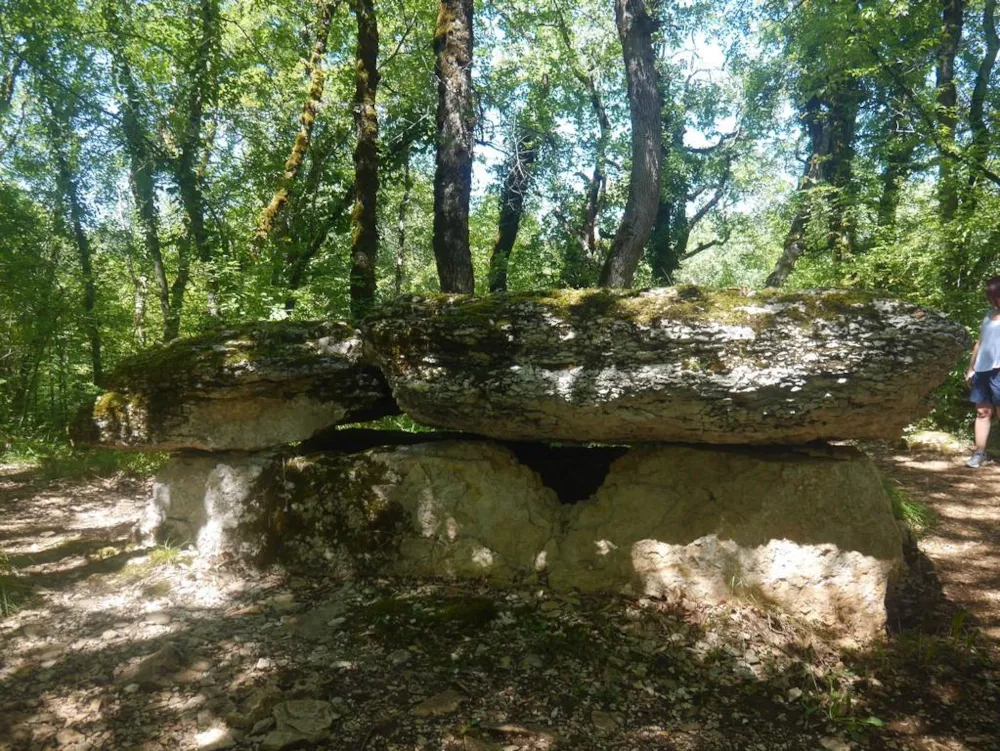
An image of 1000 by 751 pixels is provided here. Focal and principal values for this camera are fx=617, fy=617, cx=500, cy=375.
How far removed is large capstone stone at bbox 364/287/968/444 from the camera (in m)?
3.39

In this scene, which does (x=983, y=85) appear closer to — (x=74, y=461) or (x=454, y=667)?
(x=454, y=667)

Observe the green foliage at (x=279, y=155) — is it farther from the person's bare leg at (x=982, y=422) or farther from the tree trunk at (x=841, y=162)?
the person's bare leg at (x=982, y=422)

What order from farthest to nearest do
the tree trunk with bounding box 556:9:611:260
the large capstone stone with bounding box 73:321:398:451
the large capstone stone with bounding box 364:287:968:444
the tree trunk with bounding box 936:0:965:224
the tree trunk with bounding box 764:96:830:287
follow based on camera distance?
1. the tree trunk with bounding box 556:9:611:260
2. the tree trunk with bounding box 764:96:830:287
3. the tree trunk with bounding box 936:0:965:224
4. the large capstone stone with bounding box 73:321:398:451
5. the large capstone stone with bounding box 364:287:968:444

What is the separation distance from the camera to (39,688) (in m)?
3.08

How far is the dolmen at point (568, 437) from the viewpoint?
3510 millimetres

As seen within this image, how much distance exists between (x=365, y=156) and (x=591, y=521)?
6.03 meters

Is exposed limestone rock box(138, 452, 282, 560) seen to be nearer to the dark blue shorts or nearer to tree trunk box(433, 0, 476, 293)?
tree trunk box(433, 0, 476, 293)

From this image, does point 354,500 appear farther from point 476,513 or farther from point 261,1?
point 261,1

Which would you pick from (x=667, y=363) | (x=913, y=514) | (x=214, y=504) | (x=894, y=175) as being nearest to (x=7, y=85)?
(x=214, y=504)

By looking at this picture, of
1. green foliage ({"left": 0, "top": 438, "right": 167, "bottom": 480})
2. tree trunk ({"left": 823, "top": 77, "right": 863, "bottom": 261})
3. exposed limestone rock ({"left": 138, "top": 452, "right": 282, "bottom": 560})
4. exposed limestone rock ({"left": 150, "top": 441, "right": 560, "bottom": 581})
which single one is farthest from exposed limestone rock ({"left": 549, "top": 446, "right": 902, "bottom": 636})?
tree trunk ({"left": 823, "top": 77, "right": 863, "bottom": 261})

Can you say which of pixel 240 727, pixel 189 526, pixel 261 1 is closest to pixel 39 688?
pixel 240 727

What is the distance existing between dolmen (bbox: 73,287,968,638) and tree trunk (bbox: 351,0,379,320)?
3.55 m

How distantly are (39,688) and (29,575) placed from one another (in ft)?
5.63

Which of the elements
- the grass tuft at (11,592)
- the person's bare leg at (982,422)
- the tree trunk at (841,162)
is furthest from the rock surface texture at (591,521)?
the tree trunk at (841,162)
